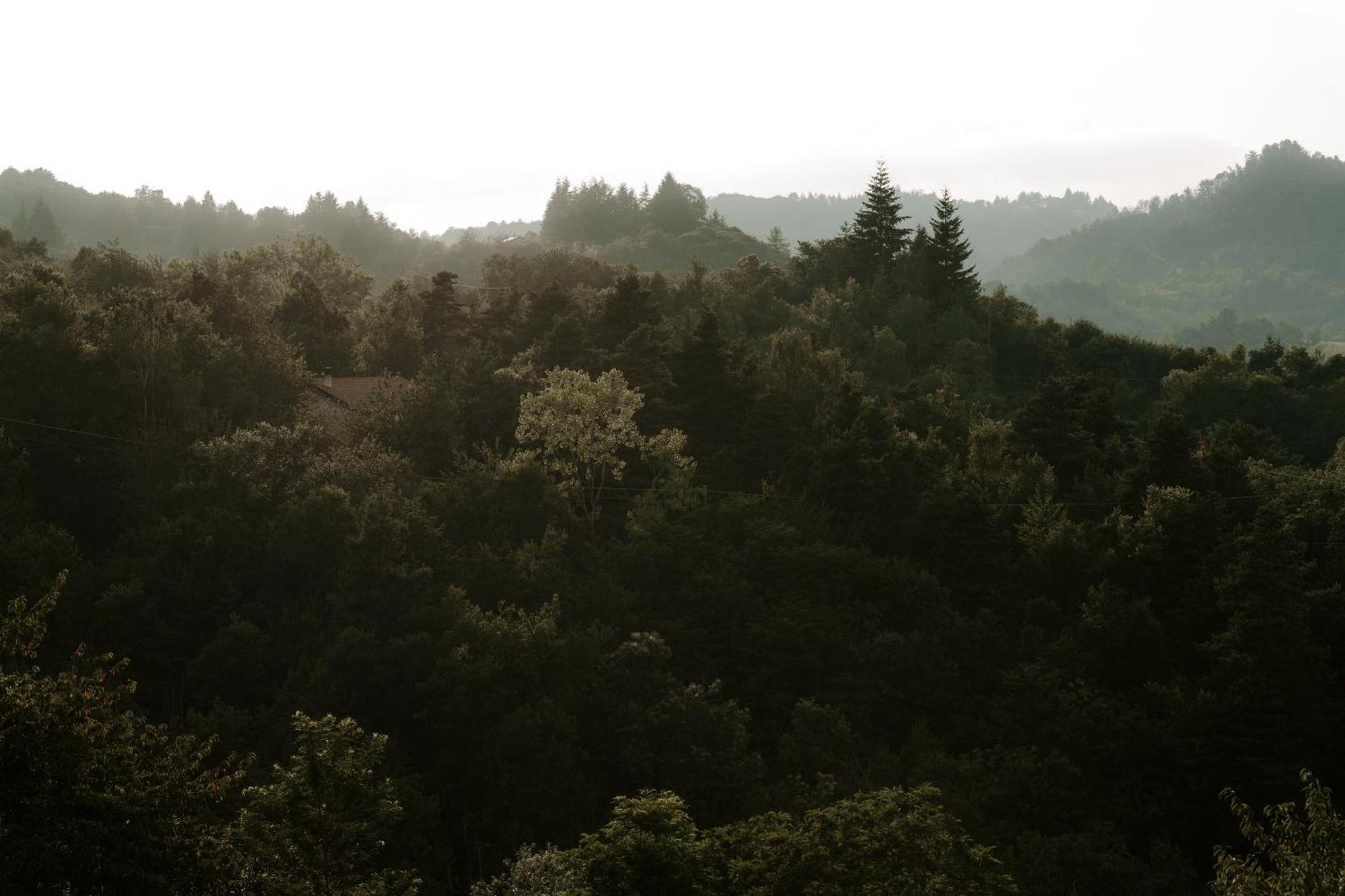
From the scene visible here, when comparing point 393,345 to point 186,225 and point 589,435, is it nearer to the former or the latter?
point 589,435

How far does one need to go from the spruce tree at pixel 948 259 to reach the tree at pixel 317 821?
68.9m

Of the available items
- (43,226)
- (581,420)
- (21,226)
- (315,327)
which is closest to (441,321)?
(315,327)

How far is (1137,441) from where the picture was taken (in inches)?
2319

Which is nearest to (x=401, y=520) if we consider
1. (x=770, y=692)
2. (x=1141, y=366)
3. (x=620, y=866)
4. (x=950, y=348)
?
(x=770, y=692)

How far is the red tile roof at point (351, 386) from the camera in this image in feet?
177

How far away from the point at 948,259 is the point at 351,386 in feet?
159

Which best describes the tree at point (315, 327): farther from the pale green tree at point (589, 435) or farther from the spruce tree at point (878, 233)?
the spruce tree at point (878, 233)

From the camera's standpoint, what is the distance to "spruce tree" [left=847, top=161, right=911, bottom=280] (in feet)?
284

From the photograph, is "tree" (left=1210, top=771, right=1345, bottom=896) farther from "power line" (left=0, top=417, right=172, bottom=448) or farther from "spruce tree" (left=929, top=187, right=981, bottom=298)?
"spruce tree" (left=929, top=187, right=981, bottom=298)

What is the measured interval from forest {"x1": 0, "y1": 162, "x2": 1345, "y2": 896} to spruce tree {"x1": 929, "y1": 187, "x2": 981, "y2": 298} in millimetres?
19584

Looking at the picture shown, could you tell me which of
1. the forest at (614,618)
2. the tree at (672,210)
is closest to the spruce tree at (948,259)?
the forest at (614,618)

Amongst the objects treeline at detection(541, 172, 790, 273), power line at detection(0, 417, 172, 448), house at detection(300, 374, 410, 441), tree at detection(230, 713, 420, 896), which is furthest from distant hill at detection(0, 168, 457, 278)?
tree at detection(230, 713, 420, 896)

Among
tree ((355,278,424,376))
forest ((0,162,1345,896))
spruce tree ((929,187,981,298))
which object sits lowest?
forest ((0,162,1345,896))

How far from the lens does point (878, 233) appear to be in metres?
87.9
